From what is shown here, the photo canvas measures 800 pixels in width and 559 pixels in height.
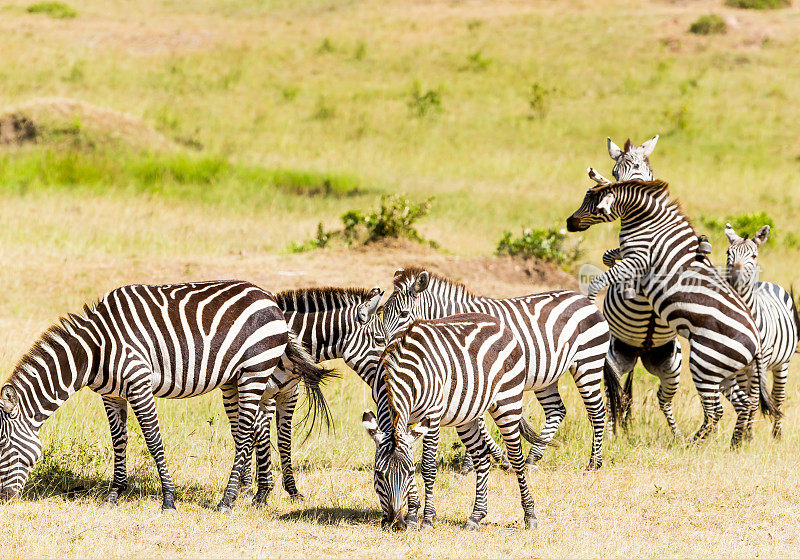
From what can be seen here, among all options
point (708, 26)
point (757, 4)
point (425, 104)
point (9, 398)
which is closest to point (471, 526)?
point (9, 398)

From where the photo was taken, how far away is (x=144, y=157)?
918 inches

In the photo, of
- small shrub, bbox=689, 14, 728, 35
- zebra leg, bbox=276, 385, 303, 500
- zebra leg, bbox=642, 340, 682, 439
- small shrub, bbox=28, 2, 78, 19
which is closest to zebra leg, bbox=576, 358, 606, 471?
zebra leg, bbox=642, 340, 682, 439

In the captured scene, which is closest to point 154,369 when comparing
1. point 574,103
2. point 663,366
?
point 663,366

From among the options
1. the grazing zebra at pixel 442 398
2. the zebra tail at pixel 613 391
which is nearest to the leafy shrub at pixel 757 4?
the zebra tail at pixel 613 391

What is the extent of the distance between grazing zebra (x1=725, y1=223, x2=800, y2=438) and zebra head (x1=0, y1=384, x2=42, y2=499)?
6.81 meters

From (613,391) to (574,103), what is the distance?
76.2 ft

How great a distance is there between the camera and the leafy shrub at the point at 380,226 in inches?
653

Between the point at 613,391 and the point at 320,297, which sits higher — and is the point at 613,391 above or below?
below

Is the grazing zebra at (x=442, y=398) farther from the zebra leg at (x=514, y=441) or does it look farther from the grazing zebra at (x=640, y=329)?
the grazing zebra at (x=640, y=329)

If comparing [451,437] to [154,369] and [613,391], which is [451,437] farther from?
[154,369]

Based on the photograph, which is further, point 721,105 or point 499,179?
point 721,105

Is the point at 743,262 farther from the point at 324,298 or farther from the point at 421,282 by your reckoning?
the point at 324,298

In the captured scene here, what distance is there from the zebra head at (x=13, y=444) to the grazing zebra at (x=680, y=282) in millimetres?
5052

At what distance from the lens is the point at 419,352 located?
6.25 m
